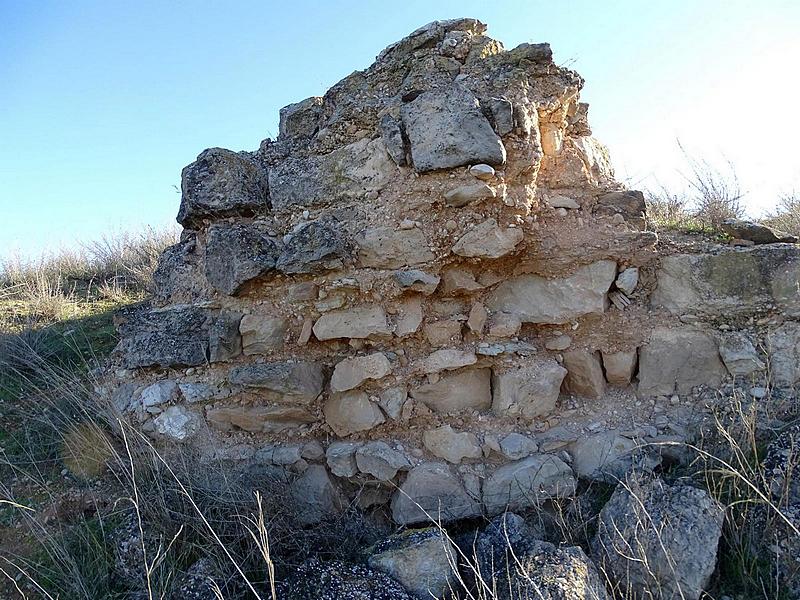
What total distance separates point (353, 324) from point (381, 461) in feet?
2.72

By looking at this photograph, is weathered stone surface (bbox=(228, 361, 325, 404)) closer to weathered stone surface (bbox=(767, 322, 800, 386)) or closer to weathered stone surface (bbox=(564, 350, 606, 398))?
weathered stone surface (bbox=(564, 350, 606, 398))

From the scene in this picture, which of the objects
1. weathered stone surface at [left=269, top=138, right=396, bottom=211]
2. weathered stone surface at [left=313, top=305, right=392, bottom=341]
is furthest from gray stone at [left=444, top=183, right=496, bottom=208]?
weathered stone surface at [left=313, top=305, right=392, bottom=341]

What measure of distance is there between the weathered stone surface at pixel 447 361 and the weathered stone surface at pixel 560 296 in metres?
0.36

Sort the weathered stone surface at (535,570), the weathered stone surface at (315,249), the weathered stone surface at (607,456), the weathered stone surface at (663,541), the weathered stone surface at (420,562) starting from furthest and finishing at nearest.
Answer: the weathered stone surface at (315,249)
the weathered stone surface at (607,456)
the weathered stone surface at (420,562)
the weathered stone surface at (663,541)
the weathered stone surface at (535,570)

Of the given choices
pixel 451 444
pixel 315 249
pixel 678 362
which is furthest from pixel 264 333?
pixel 678 362

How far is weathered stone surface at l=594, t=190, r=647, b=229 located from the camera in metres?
3.30

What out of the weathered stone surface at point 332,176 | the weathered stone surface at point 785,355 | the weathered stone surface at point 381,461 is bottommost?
the weathered stone surface at point 381,461

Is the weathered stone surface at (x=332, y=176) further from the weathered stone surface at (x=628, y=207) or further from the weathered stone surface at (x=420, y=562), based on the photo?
the weathered stone surface at (x=420, y=562)

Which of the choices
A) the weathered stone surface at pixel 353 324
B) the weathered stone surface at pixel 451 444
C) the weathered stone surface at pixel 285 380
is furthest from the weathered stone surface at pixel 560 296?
the weathered stone surface at pixel 285 380

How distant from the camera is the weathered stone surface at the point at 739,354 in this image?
9.87ft

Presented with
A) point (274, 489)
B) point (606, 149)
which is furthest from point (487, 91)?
point (274, 489)

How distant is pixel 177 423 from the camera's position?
333 cm

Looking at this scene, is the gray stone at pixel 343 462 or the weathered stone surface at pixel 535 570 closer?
the weathered stone surface at pixel 535 570

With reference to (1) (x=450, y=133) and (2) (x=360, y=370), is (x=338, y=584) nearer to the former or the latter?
(2) (x=360, y=370)
